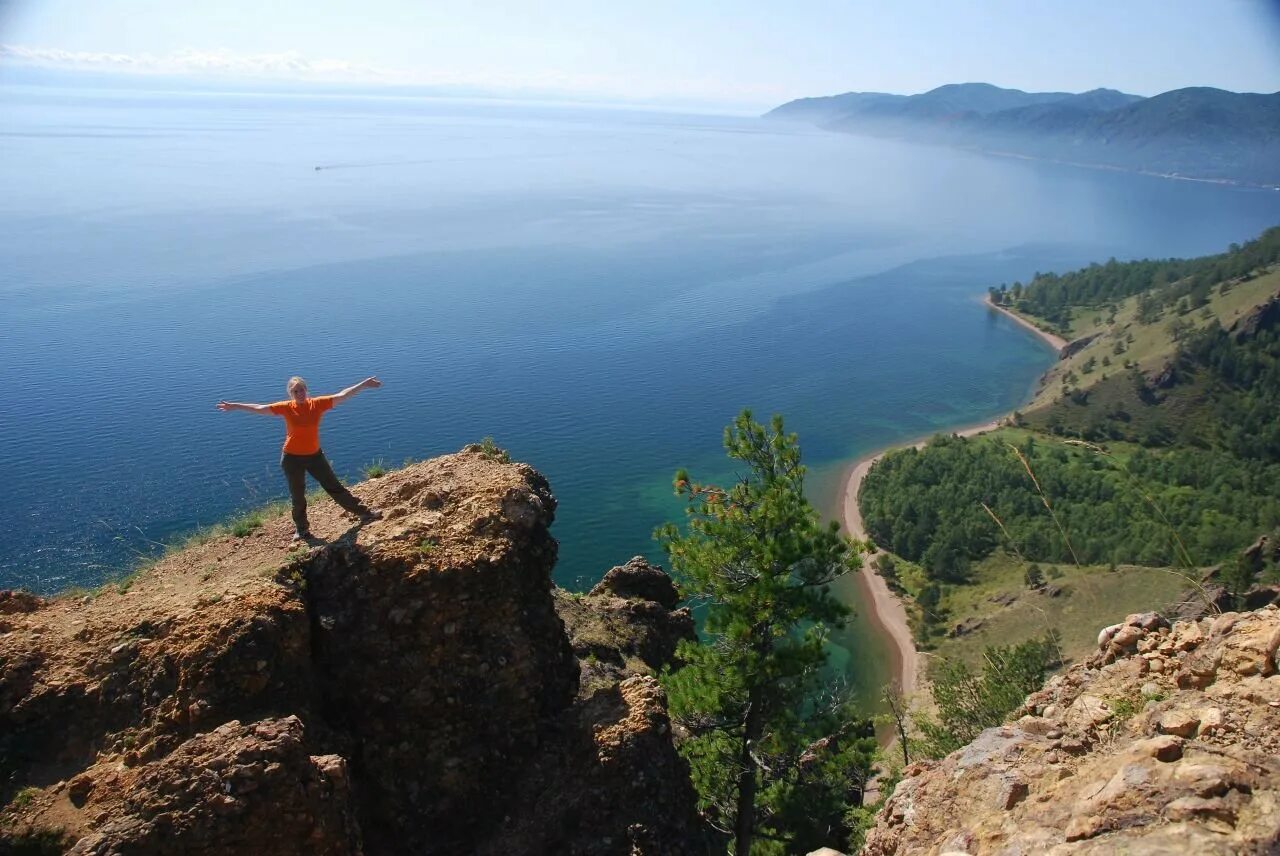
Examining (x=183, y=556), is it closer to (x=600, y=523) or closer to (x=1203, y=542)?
(x=600, y=523)

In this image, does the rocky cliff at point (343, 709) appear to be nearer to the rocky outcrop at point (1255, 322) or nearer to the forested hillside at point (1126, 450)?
the forested hillside at point (1126, 450)

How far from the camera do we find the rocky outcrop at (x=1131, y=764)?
290 inches

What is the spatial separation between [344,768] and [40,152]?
9918 inches

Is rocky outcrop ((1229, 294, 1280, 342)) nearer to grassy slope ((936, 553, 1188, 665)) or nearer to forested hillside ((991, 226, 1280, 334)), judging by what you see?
forested hillside ((991, 226, 1280, 334))

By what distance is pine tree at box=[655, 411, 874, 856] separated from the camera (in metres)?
16.3

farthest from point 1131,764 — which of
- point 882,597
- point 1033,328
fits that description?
point 1033,328

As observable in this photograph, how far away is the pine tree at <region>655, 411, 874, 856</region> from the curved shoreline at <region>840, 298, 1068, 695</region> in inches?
1229

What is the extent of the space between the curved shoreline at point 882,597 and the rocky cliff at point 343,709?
122 ft

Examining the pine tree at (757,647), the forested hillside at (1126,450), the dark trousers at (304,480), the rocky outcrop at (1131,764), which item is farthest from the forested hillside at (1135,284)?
the dark trousers at (304,480)

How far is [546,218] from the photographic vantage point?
614 feet

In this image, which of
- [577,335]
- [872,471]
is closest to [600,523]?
[872,471]

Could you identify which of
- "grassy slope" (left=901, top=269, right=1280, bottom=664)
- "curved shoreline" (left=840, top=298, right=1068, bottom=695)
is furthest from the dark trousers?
"curved shoreline" (left=840, top=298, right=1068, bottom=695)

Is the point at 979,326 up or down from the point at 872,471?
up

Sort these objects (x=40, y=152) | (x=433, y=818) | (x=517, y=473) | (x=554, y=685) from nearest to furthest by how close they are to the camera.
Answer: (x=433, y=818) → (x=554, y=685) → (x=517, y=473) → (x=40, y=152)
